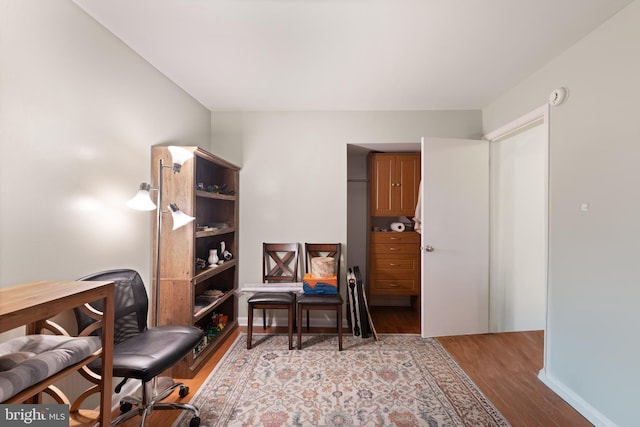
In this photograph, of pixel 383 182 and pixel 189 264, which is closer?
pixel 189 264

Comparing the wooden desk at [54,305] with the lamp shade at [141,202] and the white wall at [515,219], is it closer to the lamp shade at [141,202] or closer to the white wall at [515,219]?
the lamp shade at [141,202]

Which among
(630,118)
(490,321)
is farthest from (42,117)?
(490,321)

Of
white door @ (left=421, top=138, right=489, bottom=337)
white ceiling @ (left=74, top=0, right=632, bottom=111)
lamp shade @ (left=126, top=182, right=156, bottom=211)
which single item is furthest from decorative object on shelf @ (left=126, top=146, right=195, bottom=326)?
white door @ (left=421, top=138, right=489, bottom=337)

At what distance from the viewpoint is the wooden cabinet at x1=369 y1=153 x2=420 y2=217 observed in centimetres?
355

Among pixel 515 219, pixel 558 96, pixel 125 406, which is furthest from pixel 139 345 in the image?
pixel 515 219

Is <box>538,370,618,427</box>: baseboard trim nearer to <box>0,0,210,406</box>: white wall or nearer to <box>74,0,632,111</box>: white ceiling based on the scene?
<box>74,0,632,111</box>: white ceiling

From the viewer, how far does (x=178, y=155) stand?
2039 mm

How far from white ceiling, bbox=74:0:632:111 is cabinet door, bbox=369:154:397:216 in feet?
3.26

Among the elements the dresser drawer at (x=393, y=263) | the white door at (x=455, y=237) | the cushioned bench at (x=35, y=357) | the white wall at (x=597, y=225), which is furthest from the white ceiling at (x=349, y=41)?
the dresser drawer at (x=393, y=263)

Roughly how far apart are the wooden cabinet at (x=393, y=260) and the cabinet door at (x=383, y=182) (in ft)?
1.10

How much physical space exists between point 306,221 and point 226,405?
1.87 meters

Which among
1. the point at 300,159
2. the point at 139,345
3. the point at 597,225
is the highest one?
the point at 300,159

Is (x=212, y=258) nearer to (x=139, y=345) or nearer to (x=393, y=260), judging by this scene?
(x=139, y=345)

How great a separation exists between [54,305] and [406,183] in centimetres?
343
